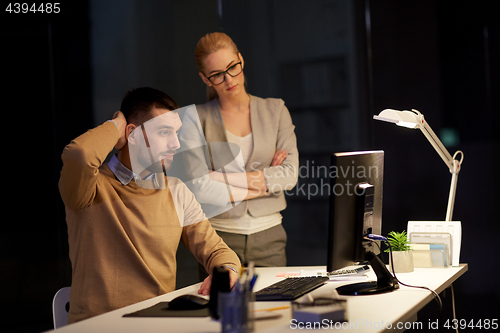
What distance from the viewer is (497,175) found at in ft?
A: 9.76

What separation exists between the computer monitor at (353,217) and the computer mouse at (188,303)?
387 millimetres

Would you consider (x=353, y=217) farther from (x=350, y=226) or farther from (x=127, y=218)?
(x=127, y=218)

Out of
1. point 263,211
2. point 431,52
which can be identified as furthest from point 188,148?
point 431,52

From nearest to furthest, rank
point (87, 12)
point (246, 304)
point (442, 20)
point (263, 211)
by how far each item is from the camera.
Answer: point (246, 304), point (263, 211), point (87, 12), point (442, 20)

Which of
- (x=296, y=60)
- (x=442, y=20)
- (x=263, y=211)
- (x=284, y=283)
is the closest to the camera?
(x=284, y=283)

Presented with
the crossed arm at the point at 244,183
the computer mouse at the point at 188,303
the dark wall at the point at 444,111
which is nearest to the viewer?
the computer mouse at the point at 188,303

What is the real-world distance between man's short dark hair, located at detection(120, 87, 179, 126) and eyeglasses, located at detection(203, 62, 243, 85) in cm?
56

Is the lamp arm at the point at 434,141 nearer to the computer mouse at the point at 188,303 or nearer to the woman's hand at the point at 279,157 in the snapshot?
the woman's hand at the point at 279,157

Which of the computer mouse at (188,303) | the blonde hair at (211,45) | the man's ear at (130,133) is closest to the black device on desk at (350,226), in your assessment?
the computer mouse at (188,303)

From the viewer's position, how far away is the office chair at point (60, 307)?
1654mm

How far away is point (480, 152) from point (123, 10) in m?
2.48

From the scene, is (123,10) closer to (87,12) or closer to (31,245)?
(87,12)

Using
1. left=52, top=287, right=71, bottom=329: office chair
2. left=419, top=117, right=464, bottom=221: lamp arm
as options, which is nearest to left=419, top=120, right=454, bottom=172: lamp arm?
left=419, top=117, right=464, bottom=221: lamp arm

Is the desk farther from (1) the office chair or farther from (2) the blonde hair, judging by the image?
(2) the blonde hair
